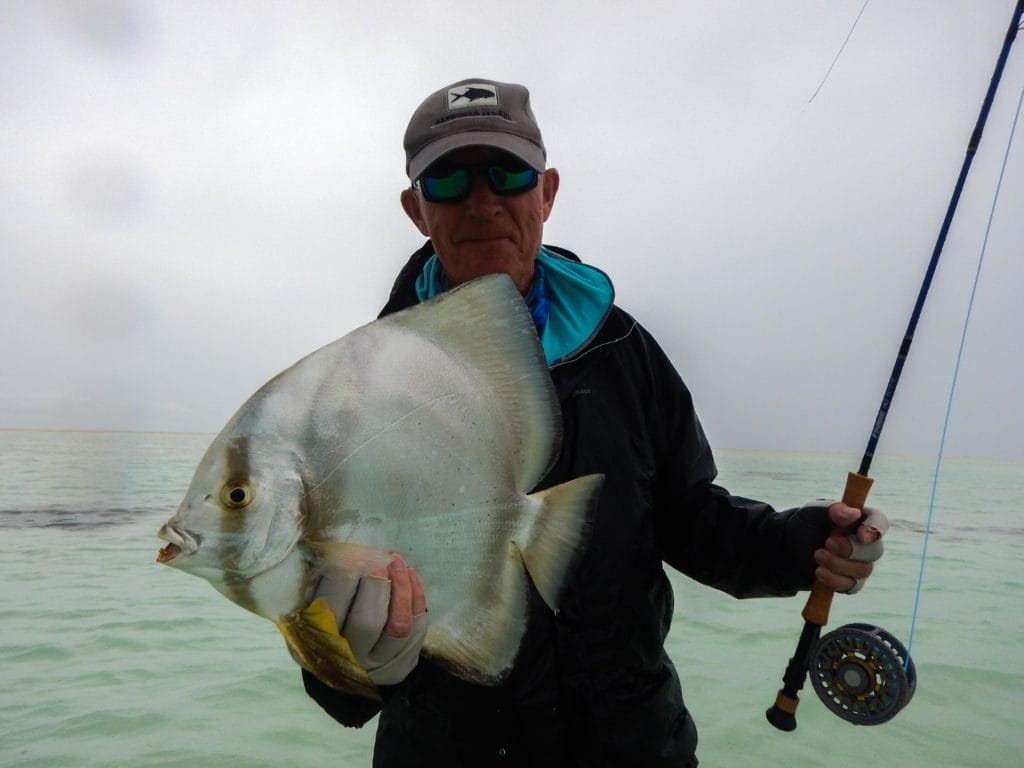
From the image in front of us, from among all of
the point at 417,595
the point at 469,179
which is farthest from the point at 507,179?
the point at 417,595

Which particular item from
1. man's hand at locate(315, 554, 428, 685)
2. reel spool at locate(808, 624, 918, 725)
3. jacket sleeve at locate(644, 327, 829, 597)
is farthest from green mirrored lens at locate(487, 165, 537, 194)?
reel spool at locate(808, 624, 918, 725)

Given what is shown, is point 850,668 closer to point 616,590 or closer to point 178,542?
point 616,590

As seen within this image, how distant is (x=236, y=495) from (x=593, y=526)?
89cm

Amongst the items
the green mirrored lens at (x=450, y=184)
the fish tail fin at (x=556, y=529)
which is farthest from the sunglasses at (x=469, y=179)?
the fish tail fin at (x=556, y=529)

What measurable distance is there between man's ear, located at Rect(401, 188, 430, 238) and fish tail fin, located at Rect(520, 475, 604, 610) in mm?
1267

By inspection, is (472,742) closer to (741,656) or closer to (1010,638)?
(741,656)

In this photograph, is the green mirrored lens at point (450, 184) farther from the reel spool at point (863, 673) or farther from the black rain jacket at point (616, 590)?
the reel spool at point (863, 673)

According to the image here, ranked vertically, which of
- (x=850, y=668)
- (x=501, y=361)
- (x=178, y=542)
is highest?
(x=501, y=361)

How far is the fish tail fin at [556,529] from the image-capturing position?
1.41m

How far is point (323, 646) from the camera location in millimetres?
1128

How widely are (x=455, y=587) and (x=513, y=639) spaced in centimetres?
21

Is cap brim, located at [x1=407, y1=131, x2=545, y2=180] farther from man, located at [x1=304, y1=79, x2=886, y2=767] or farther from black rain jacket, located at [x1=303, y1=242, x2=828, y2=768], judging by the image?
black rain jacket, located at [x1=303, y1=242, x2=828, y2=768]

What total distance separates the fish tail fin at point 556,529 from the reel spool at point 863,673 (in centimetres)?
125

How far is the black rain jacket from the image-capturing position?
5.93 feet
